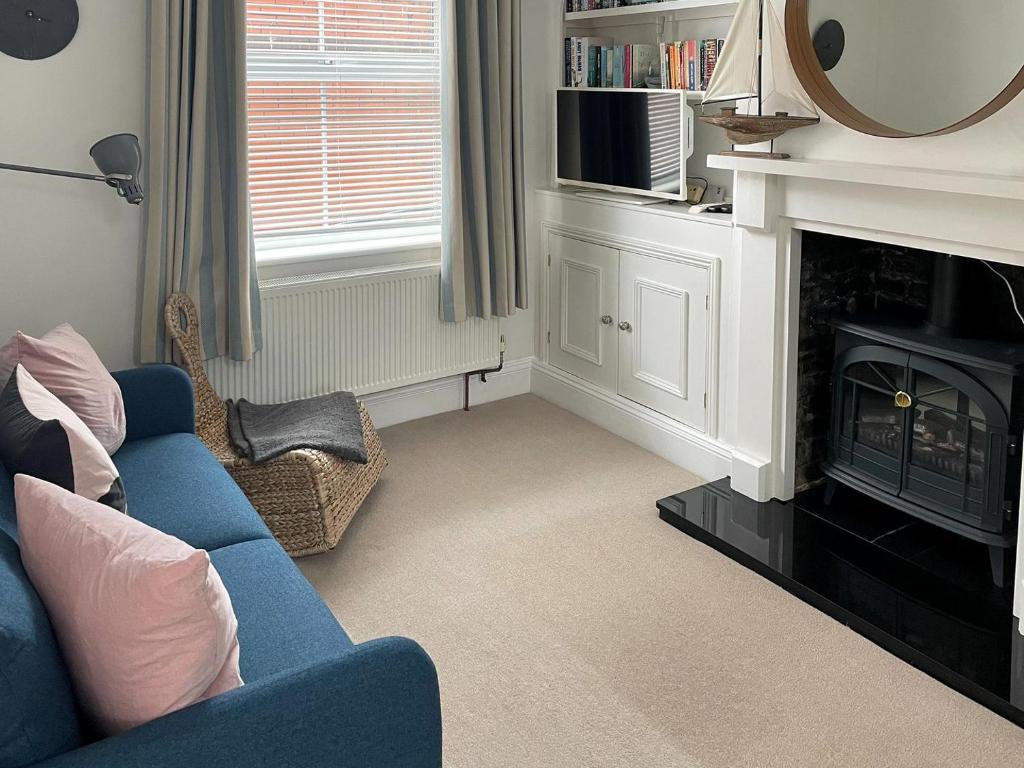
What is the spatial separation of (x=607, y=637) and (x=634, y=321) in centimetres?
158

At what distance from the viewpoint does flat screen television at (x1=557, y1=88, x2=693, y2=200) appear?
11.8ft

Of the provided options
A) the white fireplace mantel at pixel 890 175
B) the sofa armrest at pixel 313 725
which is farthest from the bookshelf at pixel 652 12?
the sofa armrest at pixel 313 725

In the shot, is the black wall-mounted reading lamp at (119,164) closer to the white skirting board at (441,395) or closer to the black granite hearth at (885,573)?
the white skirting board at (441,395)

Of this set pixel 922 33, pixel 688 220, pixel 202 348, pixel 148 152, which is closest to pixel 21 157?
pixel 148 152

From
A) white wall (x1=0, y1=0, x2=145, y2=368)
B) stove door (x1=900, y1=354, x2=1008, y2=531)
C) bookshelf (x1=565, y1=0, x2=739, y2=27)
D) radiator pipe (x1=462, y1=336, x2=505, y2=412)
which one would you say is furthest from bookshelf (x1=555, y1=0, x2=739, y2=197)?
white wall (x1=0, y1=0, x2=145, y2=368)

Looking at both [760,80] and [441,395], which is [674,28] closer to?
[760,80]

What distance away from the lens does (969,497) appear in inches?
108

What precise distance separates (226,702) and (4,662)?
29 centimetres

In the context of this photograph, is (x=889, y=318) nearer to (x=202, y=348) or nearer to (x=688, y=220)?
(x=688, y=220)

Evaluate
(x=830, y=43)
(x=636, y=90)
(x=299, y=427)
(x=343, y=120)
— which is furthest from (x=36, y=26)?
(x=830, y=43)

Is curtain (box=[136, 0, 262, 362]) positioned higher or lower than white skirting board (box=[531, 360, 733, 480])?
higher

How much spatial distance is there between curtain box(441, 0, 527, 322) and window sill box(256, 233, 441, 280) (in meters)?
0.11

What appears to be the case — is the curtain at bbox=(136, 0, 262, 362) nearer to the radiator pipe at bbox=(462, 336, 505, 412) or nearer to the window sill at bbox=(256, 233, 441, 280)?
the window sill at bbox=(256, 233, 441, 280)

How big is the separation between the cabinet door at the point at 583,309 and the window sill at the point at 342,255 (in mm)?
542
